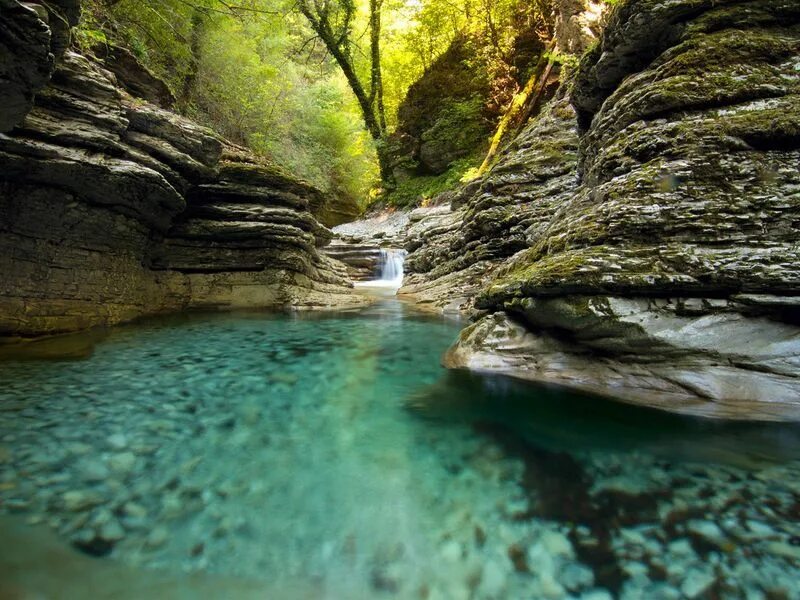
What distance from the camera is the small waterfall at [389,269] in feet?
60.4

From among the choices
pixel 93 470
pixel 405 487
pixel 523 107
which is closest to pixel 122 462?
pixel 93 470

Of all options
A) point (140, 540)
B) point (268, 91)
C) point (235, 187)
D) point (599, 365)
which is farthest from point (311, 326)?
point (268, 91)

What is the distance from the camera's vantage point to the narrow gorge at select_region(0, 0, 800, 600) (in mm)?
2064

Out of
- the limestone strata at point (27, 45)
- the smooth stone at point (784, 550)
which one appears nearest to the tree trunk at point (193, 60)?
Answer: the limestone strata at point (27, 45)

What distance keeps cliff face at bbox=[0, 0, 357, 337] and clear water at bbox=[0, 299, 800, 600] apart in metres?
2.57

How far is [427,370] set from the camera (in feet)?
18.0

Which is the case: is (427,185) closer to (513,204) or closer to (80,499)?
(513,204)

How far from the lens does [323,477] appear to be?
2832 mm

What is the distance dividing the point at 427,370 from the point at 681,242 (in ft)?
10.6

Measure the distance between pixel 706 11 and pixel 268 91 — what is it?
14.6 m

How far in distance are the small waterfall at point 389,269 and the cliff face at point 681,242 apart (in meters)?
12.8

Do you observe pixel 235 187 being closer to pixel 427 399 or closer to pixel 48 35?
pixel 48 35

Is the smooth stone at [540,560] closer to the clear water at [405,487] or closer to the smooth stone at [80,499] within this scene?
the clear water at [405,487]

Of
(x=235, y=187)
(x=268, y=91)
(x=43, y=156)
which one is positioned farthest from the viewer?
(x=268, y=91)
